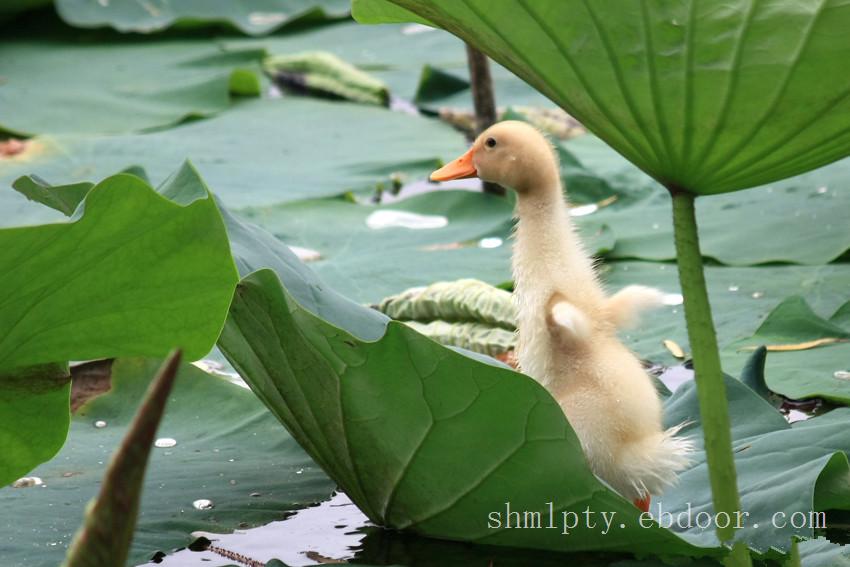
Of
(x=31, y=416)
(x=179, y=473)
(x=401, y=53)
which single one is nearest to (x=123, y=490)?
(x=31, y=416)

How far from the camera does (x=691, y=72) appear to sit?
1.13m

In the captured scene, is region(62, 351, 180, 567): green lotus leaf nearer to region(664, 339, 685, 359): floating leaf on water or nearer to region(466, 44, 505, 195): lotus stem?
region(664, 339, 685, 359): floating leaf on water

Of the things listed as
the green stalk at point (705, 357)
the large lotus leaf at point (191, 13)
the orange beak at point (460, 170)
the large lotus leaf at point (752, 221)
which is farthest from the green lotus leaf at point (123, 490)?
the large lotus leaf at point (191, 13)

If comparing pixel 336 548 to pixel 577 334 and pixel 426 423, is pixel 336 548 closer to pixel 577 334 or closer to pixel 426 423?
pixel 426 423

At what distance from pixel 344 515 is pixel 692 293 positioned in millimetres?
633

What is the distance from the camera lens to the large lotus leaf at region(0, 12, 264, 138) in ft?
12.8

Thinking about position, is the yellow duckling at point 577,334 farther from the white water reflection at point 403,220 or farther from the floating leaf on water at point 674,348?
the white water reflection at point 403,220

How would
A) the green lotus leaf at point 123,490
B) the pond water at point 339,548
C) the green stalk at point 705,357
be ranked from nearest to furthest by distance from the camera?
the green lotus leaf at point 123,490
the green stalk at point 705,357
the pond water at point 339,548

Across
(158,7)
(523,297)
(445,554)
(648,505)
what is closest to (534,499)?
(445,554)

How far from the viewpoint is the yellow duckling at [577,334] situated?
153 cm

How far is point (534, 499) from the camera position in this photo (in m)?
1.39

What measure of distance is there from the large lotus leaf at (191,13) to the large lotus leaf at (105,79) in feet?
0.26

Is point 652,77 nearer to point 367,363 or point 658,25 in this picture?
point 658,25

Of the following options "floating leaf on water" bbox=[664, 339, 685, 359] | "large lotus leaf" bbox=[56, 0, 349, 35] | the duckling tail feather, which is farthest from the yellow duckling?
"large lotus leaf" bbox=[56, 0, 349, 35]
